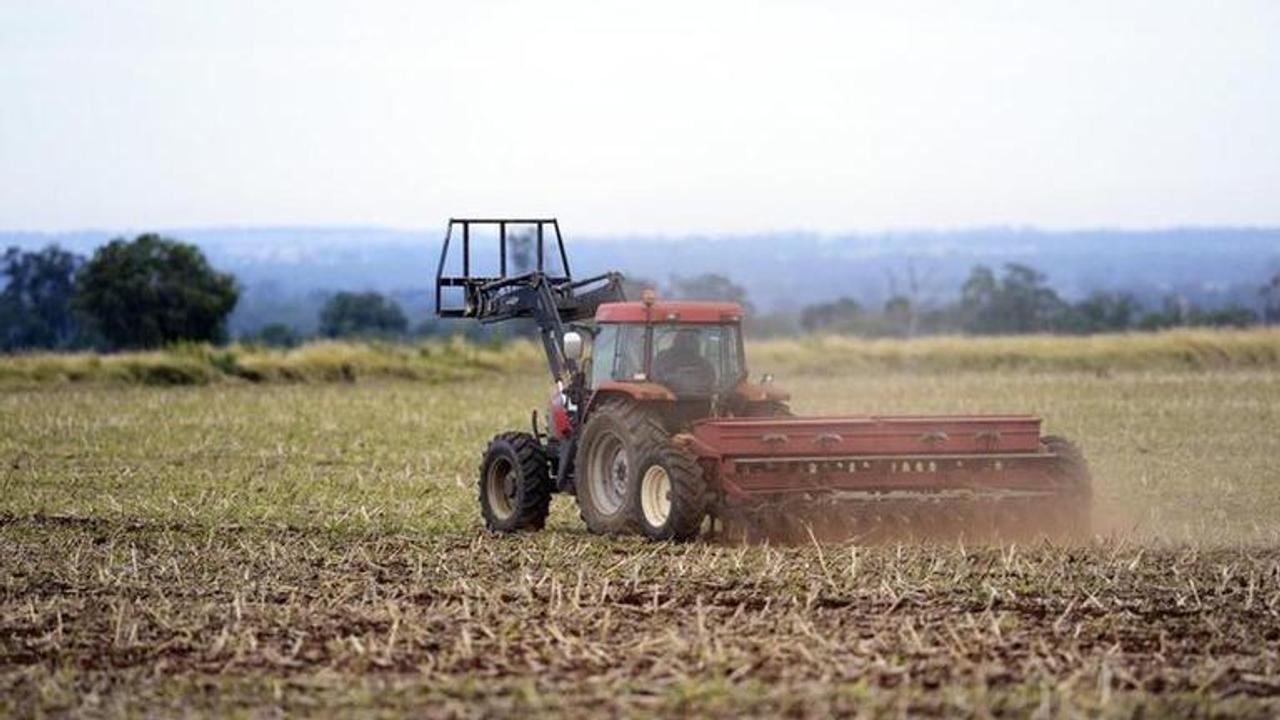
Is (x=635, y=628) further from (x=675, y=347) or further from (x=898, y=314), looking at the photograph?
(x=898, y=314)

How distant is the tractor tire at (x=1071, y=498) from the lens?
1730 cm

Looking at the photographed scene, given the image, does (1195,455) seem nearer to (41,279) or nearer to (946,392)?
(946,392)

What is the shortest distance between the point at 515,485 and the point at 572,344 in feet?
4.43

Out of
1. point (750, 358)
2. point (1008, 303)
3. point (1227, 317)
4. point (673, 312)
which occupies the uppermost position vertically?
point (673, 312)

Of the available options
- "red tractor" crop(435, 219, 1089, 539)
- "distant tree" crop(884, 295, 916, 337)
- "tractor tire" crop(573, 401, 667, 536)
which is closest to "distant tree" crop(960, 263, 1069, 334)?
"distant tree" crop(884, 295, 916, 337)

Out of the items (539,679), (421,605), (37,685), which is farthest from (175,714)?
(421,605)

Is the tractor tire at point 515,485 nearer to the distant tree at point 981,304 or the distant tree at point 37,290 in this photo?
the distant tree at point 37,290

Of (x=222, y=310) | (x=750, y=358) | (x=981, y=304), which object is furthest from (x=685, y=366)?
(x=981, y=304)

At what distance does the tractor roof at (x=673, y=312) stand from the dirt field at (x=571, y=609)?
192 cm

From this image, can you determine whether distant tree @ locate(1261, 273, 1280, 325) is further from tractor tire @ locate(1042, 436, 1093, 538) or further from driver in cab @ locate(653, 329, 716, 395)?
driver in cab @ locate(653, 329, 716, 395)

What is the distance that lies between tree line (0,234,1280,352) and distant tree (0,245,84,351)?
0.13 ft

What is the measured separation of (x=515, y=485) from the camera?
18.7 m

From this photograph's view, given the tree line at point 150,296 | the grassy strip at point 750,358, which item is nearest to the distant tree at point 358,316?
the tree line at point 150,296

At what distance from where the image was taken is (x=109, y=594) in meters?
13.9
